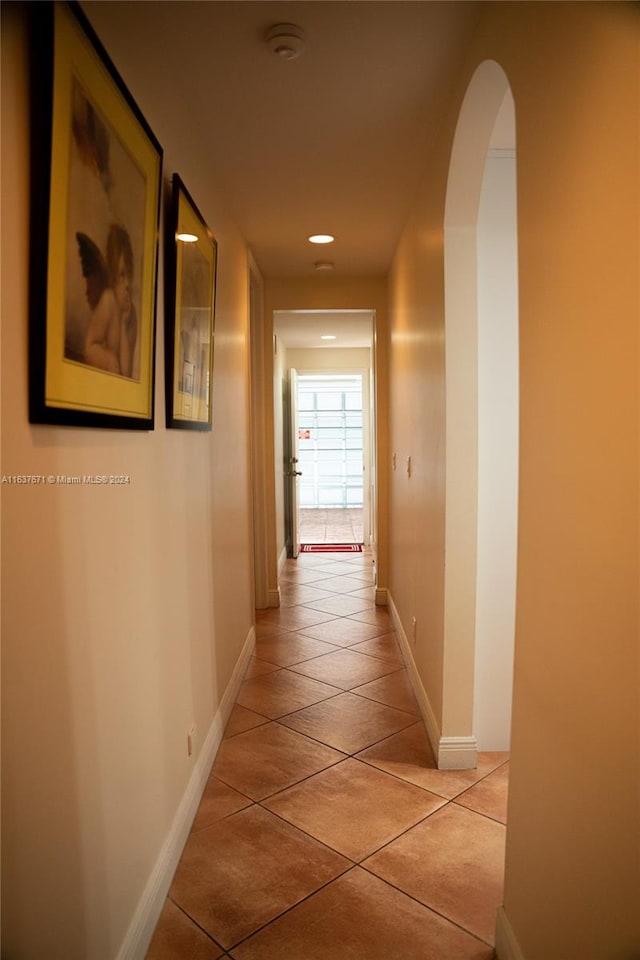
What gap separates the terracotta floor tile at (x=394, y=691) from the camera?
11.0ft

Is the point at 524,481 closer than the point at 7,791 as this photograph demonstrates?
No

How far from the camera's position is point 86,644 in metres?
1.38

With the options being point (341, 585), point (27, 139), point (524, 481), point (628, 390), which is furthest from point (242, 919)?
point (341, 585)

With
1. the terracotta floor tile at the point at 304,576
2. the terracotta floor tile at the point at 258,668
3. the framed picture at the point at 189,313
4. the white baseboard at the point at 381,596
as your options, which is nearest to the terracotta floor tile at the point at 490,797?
the terracotta floor tile at the point at 258,668

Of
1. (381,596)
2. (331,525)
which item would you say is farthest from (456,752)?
(331,525)

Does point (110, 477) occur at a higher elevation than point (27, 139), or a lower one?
lower

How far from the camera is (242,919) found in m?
1.88

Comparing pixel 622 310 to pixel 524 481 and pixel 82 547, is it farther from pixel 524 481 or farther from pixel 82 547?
pixel 82 547

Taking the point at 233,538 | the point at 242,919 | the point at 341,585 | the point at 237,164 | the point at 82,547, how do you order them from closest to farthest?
the point at 82,547 → the point at 242,919 → the point at 237,164 → the point at 233,538 → the point at 341,585

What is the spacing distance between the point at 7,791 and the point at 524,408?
4.11ft

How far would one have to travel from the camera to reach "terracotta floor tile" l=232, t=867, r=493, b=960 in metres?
1.75

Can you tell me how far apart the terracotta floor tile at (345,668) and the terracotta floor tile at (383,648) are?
65 millimetres

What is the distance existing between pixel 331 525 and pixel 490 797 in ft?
25.4

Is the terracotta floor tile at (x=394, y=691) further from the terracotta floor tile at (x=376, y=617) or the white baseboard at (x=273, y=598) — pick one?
the white baseboard at (x=273, y=598)
